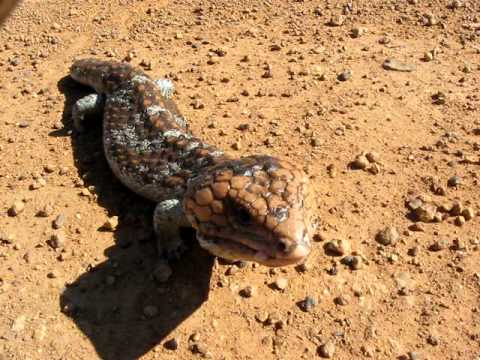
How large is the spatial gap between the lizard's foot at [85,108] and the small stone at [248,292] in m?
3.32

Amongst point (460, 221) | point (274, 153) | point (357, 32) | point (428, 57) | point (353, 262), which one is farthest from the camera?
point (357, 32)

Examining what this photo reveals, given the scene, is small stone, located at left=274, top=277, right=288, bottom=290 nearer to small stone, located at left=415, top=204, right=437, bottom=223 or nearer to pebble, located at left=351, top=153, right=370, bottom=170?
small stone, located at left=415, top=204, right=437, bottom=223

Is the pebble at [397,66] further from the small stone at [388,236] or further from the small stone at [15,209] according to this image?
the small stone at [15,209]

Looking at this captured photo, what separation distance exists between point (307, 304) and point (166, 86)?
3.65 metres

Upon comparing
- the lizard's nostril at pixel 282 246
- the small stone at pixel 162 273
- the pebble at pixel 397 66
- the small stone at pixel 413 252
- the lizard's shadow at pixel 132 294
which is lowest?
the lizard's shadow at pixel 132 294

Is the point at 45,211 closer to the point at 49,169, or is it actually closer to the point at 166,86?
the point at 49,169

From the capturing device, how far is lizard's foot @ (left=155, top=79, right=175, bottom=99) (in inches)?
272

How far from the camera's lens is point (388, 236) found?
16.0ft

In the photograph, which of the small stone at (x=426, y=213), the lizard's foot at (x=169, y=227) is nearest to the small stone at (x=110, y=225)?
the lizard's foot at (x=169, y=227)

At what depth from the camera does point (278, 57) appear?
7.66 m

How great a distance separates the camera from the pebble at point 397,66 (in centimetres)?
712

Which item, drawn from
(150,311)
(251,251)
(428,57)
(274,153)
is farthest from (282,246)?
(428,57)

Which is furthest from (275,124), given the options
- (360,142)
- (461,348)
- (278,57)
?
(461,348)

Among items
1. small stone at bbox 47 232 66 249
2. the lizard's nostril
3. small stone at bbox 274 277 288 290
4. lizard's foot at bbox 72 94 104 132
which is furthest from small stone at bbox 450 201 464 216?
lizard's foot at bbox 72 94 104 132
